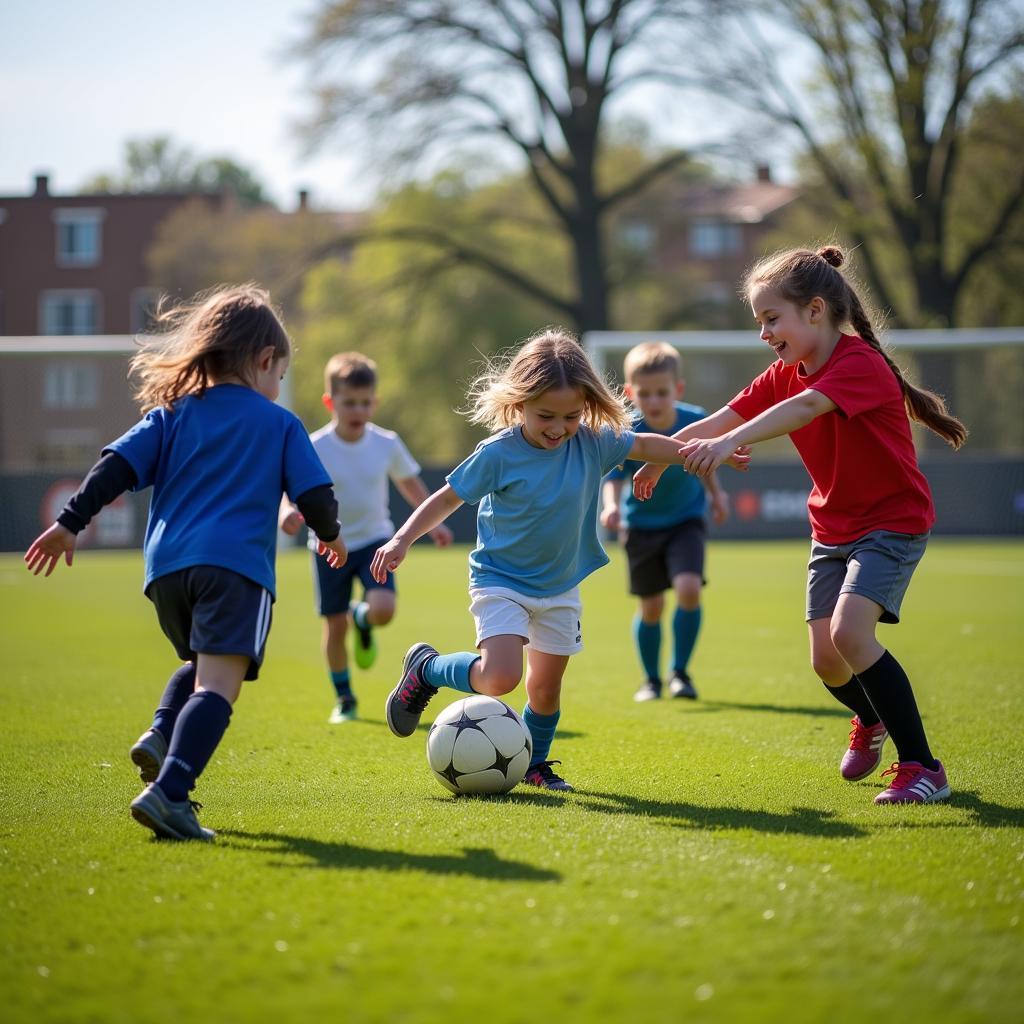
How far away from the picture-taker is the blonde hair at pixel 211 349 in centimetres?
436

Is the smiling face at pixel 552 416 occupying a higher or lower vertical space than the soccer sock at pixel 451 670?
higher

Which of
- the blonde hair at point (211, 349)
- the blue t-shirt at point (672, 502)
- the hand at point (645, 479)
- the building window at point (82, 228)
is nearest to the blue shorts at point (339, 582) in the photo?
the blue t-shirt at point (672, 502)

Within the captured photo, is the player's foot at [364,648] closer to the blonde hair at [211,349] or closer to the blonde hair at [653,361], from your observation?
the blonde hair at [653,361]

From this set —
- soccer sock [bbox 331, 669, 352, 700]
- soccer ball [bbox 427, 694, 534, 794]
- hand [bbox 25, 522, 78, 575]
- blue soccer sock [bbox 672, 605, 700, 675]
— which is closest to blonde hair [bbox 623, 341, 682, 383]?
blue soccer sock [bbox 672, 605, 700, 675]

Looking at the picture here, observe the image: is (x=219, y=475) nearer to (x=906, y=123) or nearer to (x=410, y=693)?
(x=410, y=693)

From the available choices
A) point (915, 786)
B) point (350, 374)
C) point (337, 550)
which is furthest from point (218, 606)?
point (350, 374)

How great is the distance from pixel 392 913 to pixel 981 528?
2060 centimetres

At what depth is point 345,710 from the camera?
6965 millimetres

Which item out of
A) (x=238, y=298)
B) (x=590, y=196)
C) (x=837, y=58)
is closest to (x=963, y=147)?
(x=837, y=58)

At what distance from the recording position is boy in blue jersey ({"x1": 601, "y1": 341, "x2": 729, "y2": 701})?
746 cm

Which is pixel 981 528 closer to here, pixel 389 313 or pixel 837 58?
pixel 837 58

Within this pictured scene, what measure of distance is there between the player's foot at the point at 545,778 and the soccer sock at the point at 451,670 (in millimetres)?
373

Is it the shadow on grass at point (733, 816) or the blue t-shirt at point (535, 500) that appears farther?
the blue t-shirt at point (535, 500)

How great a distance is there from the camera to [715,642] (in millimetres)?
10125
